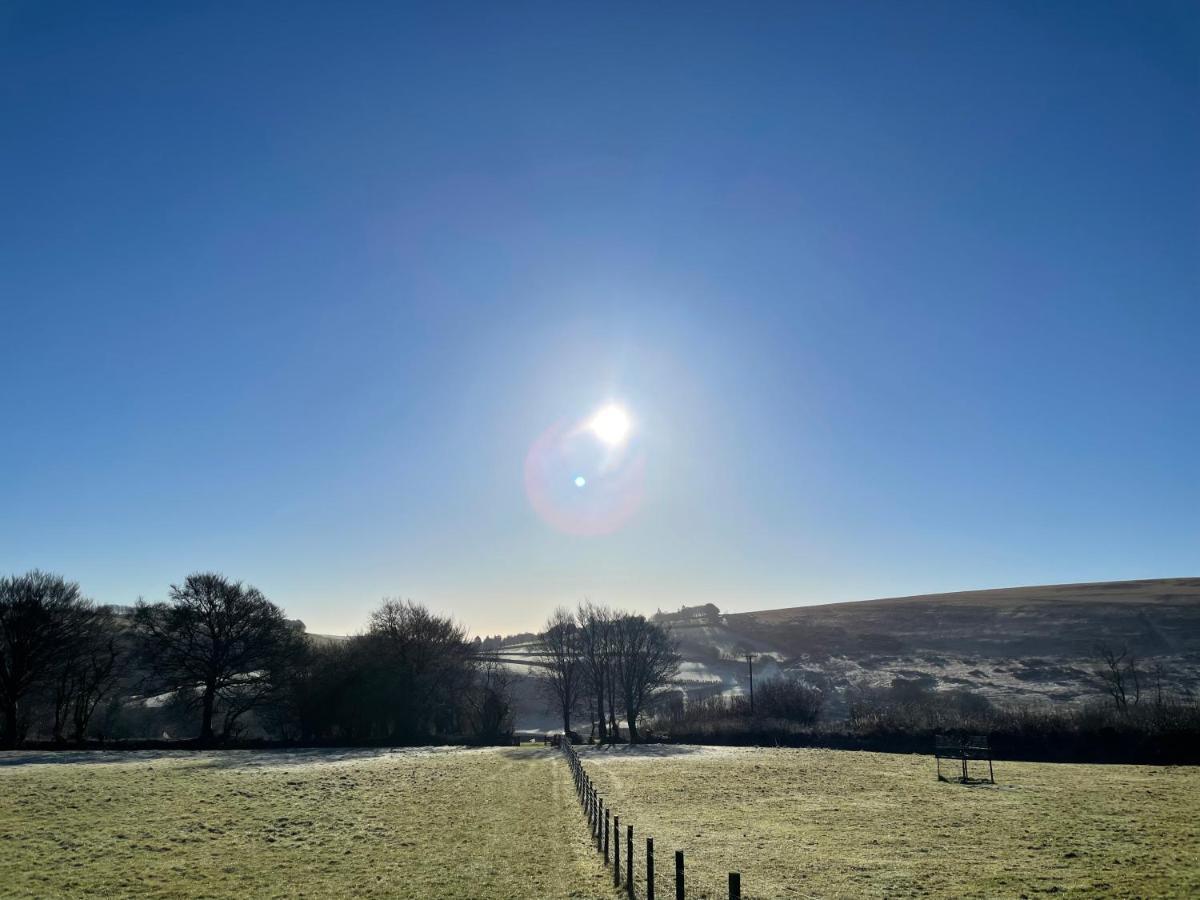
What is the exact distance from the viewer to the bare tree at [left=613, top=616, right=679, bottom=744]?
88.1 m

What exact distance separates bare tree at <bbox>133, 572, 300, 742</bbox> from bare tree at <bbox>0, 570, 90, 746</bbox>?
626cm

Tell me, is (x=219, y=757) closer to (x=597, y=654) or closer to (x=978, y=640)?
(x=597, y=654)

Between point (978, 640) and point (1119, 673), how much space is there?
41.1 m

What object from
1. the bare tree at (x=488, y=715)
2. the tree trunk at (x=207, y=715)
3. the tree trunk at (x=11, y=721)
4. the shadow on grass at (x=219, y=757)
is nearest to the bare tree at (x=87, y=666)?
the tree trunk at (x=11, y=721)

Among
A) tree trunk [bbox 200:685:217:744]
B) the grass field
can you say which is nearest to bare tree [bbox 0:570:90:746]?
tree trunk [bbox 200:685:217:744]

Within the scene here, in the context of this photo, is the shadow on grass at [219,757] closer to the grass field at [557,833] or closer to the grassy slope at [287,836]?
the grass field at [557,833]

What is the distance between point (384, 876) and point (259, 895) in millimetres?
2933

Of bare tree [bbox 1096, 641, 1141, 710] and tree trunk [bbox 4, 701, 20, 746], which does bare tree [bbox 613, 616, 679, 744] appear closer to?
bare tree [bbox 1096, 641, 1141, 710]

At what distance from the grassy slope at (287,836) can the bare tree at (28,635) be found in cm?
2778

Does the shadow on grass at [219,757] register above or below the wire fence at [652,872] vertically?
below

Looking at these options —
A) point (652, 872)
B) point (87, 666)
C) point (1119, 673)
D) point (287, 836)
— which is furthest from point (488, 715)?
point (1119, 673)

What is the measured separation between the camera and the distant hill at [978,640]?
105312mm

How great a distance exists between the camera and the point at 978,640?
423 feet

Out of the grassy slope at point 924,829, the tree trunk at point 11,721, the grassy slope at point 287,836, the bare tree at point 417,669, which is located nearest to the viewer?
the grassy slope at point 924,829
